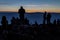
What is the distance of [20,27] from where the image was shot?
2033cm

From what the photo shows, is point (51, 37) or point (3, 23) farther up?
point (3, 23)

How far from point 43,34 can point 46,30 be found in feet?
3.97

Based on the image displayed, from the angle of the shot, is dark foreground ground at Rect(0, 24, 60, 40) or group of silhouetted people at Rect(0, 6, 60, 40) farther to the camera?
group of silhouetted people at Rect(0, 6, 60, 40)

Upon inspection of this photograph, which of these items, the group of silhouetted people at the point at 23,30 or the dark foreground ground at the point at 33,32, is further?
the group of silhouetted people at the point at 23,30

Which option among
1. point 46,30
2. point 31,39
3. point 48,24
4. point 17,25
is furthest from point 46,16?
point 31,39

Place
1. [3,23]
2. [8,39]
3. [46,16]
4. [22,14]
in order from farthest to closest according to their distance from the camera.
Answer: [46,16] → [22,14] → [3,23] → [8,39]

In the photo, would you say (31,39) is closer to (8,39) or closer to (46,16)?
(8,39)

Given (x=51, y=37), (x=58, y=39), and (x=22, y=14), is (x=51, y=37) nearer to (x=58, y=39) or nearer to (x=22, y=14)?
(x=58, y=39)

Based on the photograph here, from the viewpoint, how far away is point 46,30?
22.1 meters

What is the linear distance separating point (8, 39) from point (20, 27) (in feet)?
15.0

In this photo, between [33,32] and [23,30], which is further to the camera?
[23,30]

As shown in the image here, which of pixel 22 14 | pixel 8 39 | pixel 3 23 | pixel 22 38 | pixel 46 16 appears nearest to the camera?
pixel 22 38

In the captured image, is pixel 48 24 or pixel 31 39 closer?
pixel 31 39

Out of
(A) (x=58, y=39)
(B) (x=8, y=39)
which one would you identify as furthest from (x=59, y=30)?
(B) (x=8, y=39)
